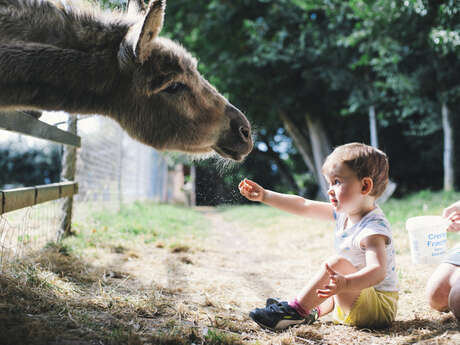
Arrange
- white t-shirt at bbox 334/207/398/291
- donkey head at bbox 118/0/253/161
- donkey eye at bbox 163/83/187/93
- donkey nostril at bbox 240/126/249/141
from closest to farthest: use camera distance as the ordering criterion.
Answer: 1. white t-shirt at bbox 334/207/398/291
2. donkey head at bbox 118/0/253/161
3. donkey eye at bbox 163/83/187/93
4. donkey nostril at bbox 240/126/249/141

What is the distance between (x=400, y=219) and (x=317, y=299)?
4772 mm

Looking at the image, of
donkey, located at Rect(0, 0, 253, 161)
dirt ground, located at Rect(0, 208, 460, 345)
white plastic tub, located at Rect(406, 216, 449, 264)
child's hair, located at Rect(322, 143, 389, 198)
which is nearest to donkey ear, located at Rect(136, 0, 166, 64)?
donkey, located at Rect(0, 0, 253, 161)

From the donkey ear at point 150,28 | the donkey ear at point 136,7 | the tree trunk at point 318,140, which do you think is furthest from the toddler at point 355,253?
the tree trunk at point 318,140

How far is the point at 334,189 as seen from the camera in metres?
2.38

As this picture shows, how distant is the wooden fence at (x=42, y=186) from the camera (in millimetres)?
2686

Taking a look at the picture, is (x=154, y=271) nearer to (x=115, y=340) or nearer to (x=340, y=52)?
(x=115, y=340)

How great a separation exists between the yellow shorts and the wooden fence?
2334mm

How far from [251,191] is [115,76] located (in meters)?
1.18

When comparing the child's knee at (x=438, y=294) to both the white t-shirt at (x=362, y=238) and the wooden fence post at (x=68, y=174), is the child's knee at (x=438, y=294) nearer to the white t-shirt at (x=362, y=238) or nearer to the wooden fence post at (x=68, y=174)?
the white t-shirt at (x=362, y=238)

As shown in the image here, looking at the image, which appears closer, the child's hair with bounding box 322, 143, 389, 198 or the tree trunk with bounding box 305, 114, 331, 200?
the child's hair with bounding box 322, 143, 389, 198

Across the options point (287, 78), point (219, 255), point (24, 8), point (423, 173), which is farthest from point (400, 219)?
point (423, 173)

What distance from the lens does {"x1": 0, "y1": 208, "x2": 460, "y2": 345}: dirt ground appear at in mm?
2023

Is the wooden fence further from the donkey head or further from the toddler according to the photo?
the toddler

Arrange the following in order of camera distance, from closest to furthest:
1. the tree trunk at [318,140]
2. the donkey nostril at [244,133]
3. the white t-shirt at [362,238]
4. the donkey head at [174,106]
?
the white t-shirt at [362,238] → the donkey head at [174,106] → the donkey nostril at [244,133] → the tree trunk at [318,140]
